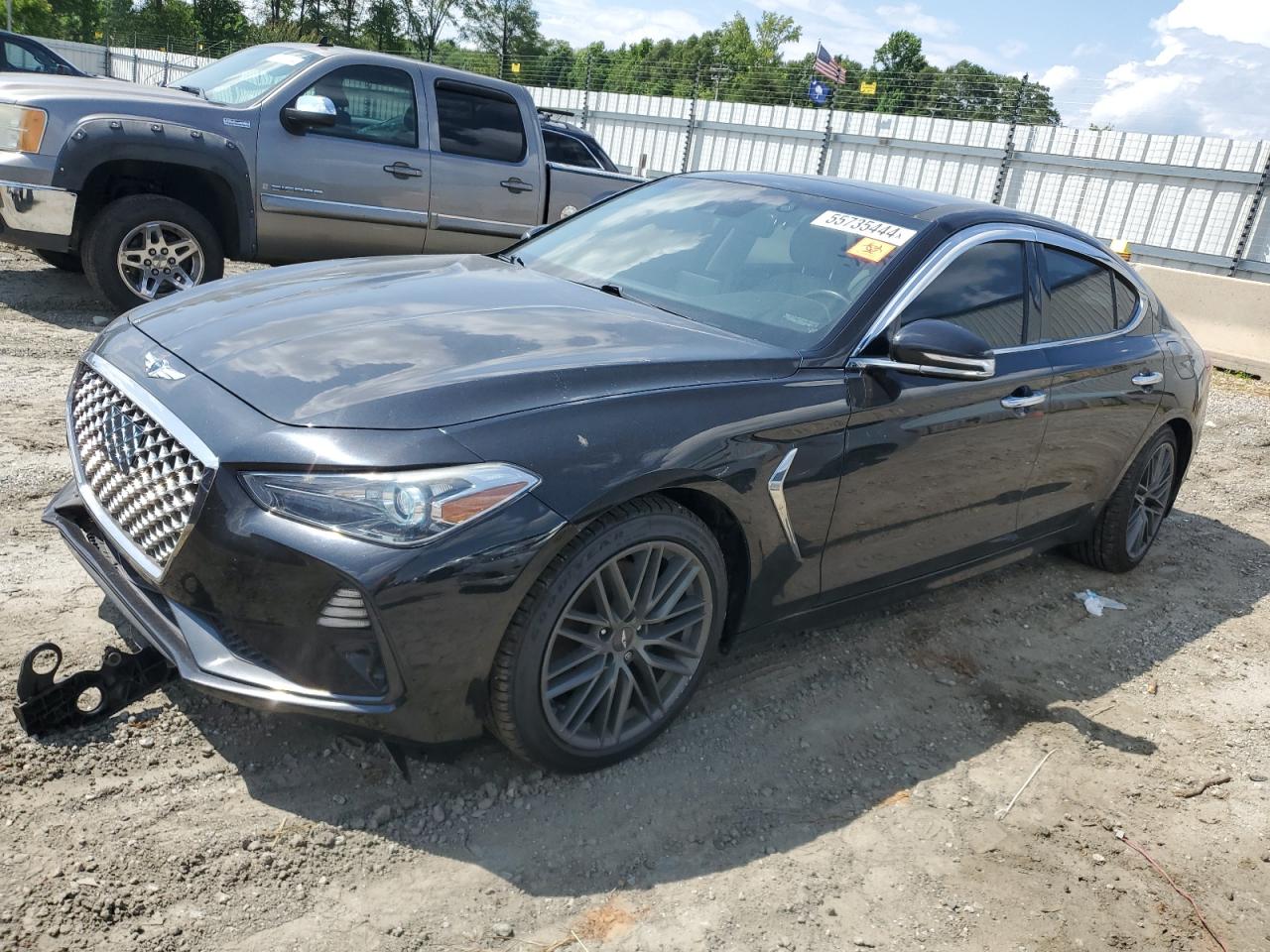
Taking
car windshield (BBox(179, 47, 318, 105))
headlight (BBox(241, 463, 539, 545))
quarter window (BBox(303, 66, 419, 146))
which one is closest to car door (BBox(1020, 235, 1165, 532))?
headlight (BBox(241, 463, 539, 545))

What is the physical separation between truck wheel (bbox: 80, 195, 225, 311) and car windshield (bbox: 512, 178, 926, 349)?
3493mm

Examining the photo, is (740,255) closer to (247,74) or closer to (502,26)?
(247,74)

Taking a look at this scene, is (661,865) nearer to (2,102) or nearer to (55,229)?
(55,229)

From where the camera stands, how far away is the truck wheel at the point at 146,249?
6531 millimetres

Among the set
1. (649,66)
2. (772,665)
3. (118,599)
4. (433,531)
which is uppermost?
(649,66)

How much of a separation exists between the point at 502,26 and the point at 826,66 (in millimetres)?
52276

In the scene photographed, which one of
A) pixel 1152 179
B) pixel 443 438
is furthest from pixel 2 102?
pixel 1152 179

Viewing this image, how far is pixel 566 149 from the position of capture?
1055 cm

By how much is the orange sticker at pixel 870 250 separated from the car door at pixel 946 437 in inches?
6.5

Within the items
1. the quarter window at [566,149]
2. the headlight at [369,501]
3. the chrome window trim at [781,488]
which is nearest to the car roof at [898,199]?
the chrome window trim at [781,488]

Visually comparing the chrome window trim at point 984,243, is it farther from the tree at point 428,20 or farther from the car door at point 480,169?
the tree at point 428,20

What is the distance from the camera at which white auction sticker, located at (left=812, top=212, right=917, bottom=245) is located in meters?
3.64

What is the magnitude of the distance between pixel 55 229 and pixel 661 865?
228 inches

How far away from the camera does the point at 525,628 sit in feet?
8.41
